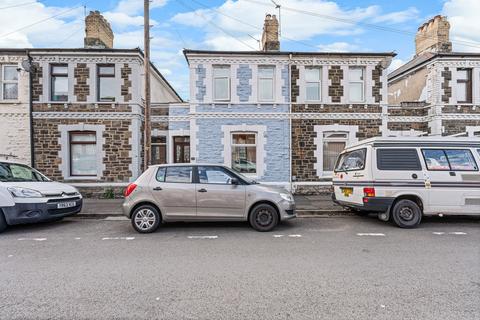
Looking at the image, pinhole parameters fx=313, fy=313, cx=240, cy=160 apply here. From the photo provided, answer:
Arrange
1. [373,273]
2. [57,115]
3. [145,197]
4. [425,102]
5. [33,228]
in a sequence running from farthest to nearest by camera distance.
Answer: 1. [425,102]
2. [57,115]
3. [33,228]
4. [145,197]
5. [373,273]

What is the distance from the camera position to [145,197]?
7332 millimetres

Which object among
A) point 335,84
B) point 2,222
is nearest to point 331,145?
point 335,84

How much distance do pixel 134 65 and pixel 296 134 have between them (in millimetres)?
7565

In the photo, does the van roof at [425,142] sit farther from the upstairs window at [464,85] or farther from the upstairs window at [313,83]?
the upstairs window at [464,85]

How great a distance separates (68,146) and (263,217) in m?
10.1

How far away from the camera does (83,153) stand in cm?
1356

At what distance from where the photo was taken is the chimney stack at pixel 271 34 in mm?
14586

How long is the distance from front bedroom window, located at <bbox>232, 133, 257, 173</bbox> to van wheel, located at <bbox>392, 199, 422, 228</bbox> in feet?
23.0

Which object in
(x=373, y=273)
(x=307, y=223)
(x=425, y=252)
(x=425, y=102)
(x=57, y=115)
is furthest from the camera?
(x=425, y=102)

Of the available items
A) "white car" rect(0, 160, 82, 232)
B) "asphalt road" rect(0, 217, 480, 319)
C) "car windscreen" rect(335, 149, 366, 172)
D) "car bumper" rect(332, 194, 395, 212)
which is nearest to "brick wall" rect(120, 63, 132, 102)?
"white car" rect(0, 160, 82, 232)

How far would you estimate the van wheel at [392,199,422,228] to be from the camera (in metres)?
7.73

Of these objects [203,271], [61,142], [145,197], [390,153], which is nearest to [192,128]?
[61,142]

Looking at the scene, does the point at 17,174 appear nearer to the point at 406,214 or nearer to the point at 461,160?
the point at 406,214

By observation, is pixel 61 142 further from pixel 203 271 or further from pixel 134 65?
pixel 203 271
